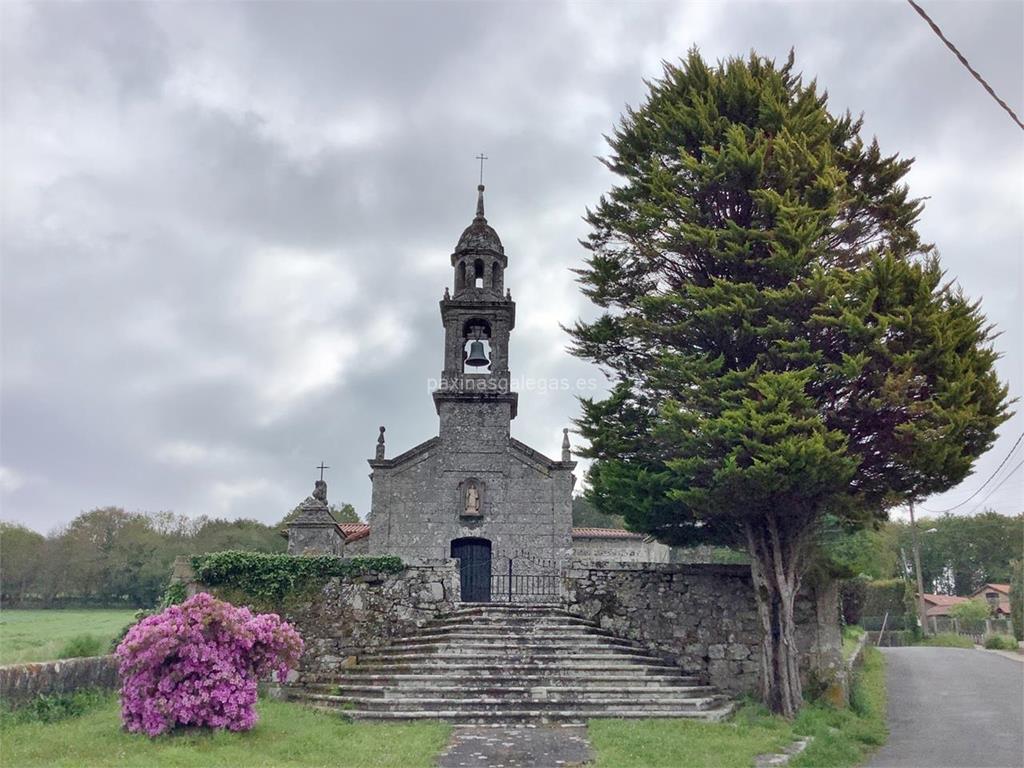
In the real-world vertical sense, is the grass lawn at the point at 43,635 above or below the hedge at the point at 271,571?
below

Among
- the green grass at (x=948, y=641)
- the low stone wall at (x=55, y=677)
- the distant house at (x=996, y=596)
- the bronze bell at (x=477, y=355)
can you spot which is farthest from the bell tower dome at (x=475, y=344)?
→ the distant house at (x=996, y=596)

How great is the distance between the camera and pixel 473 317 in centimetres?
2462

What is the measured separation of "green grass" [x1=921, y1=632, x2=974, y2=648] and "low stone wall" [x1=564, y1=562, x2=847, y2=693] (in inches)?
915

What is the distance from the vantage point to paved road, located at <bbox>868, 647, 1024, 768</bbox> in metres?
9.74

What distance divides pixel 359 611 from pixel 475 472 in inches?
405

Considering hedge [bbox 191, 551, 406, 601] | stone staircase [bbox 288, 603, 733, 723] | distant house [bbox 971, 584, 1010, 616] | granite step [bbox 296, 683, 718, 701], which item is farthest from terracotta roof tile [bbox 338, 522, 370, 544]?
distant house [bbox 971, 584, 1010, 616]

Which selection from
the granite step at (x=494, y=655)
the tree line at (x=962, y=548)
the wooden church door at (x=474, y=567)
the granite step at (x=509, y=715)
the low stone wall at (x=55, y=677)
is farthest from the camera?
the tree line at (x=962, y=548)

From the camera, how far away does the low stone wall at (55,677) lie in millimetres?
8648

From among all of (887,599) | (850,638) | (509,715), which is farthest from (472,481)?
(887,599)

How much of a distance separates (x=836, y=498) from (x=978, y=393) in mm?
2834

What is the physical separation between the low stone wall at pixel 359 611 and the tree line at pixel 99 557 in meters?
28.4

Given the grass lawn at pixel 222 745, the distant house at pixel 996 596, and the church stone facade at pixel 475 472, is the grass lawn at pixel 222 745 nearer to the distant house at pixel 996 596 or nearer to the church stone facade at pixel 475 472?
the church stone facade at pixel 475 472

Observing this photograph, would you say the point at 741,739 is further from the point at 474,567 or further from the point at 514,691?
the point at 474,567

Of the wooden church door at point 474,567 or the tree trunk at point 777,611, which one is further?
the wooden church door at point 474,567
